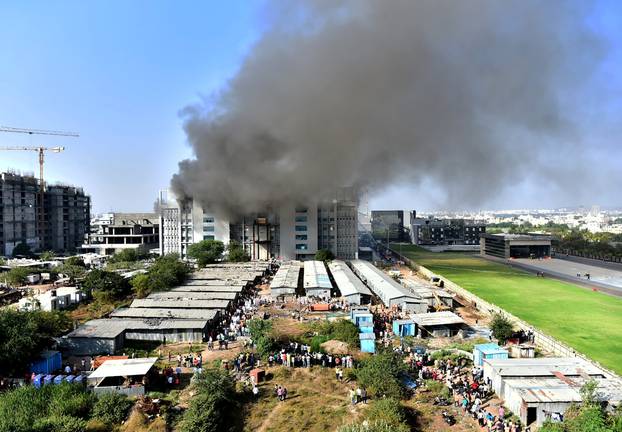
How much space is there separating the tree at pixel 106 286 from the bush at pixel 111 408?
51.7 ft

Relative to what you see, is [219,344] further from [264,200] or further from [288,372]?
[264,200]

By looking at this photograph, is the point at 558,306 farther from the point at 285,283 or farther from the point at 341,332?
the point at 285,283

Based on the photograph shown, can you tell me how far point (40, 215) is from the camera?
207 feet

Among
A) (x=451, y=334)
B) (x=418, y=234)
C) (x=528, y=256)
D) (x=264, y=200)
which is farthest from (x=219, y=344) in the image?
(x=418, y=234)

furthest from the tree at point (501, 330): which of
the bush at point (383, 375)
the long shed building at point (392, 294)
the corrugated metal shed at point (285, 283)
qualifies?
the corrugated metal shed at point (285, 283)

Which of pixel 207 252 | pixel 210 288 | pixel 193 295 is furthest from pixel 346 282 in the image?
pixel 207 252

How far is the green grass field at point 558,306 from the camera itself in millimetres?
18594

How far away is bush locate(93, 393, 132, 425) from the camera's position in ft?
39.3

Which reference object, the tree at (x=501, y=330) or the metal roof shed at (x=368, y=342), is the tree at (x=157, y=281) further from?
the tree at (x=501, y=330)

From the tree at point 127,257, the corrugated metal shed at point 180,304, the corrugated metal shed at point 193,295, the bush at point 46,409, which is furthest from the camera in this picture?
the tree at point 127,257

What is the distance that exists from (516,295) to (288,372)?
67.5ft

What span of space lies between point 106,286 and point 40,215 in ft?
144

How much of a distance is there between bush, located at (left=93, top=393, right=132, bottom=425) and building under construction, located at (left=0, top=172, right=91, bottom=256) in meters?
53.2

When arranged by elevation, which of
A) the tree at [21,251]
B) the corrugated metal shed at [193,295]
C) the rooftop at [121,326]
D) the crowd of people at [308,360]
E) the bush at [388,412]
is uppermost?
the tree at [21,251]
